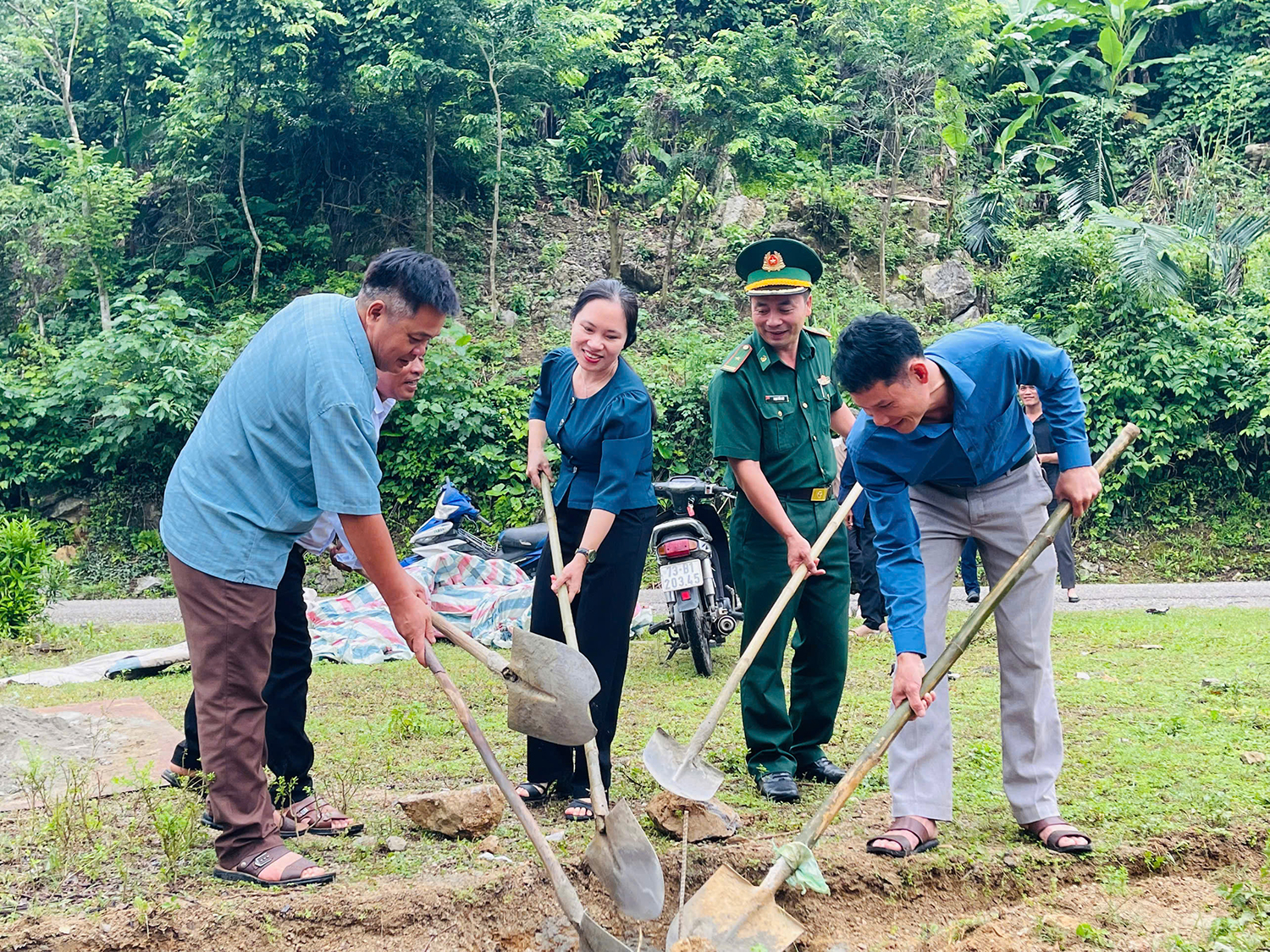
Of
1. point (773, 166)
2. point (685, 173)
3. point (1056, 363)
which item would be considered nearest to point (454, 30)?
point (685, 173)

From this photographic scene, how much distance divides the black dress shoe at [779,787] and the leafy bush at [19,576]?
6.32 m

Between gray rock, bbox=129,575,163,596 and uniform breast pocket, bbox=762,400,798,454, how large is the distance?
9.22m

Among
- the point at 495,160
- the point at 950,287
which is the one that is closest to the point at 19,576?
the point at 495,160

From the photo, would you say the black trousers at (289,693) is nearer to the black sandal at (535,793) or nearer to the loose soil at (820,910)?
the loose soil at (820,910)

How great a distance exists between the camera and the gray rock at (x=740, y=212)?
16297 millimetres

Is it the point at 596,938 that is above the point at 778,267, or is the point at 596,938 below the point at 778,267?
below

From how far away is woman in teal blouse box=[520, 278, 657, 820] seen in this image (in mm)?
3664

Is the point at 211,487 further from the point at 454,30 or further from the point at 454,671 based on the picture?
the point at 454,30

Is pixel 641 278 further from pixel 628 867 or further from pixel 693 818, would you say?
pixel 628 867

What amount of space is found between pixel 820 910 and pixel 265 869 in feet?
5.38

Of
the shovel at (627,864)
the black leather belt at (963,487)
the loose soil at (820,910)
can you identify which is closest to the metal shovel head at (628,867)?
the shovel at (627,864)

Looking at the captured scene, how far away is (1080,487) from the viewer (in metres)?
3.22

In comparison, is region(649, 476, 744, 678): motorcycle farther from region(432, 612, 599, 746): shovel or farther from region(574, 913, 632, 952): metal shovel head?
region(574, 913, 632, 952): metal shovel head

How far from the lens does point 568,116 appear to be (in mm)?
17234
